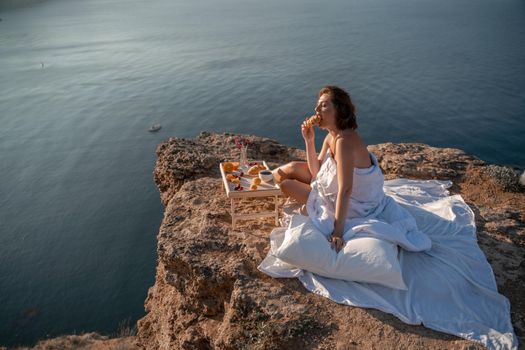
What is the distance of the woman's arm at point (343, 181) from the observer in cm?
530

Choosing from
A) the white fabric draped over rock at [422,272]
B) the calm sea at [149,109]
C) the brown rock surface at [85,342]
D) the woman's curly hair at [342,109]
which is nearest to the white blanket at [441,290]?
the white fabric draped over rock at [422,272]

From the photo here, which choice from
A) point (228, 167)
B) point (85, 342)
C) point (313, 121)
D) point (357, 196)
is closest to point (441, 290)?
point (357, 196)

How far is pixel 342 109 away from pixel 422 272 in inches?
84.3

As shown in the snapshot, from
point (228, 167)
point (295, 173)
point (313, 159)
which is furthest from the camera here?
point (228, 167)

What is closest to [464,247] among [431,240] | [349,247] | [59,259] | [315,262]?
[431,240]

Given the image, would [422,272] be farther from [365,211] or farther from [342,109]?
[342,109]

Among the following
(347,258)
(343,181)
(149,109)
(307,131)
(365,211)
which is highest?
(307,131)

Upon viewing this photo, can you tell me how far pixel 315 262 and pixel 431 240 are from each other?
70.6 inches

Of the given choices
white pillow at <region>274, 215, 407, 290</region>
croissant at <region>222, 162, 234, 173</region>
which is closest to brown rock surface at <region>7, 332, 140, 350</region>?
croissant at <region>222, 162, 234, 173</region>

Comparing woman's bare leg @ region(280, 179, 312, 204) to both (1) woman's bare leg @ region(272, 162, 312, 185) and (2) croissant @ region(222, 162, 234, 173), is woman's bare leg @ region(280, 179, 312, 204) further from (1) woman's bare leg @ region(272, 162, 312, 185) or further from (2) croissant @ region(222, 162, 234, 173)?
(2) croissant @ region(222, 162, 234, 173)

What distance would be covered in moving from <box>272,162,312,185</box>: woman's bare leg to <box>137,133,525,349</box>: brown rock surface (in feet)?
2.01

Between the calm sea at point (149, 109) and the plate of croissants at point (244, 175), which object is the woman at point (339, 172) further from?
the calm sea at point (149, 109)

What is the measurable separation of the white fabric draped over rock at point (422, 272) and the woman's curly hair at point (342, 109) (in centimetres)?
59

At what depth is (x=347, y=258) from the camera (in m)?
4.96
